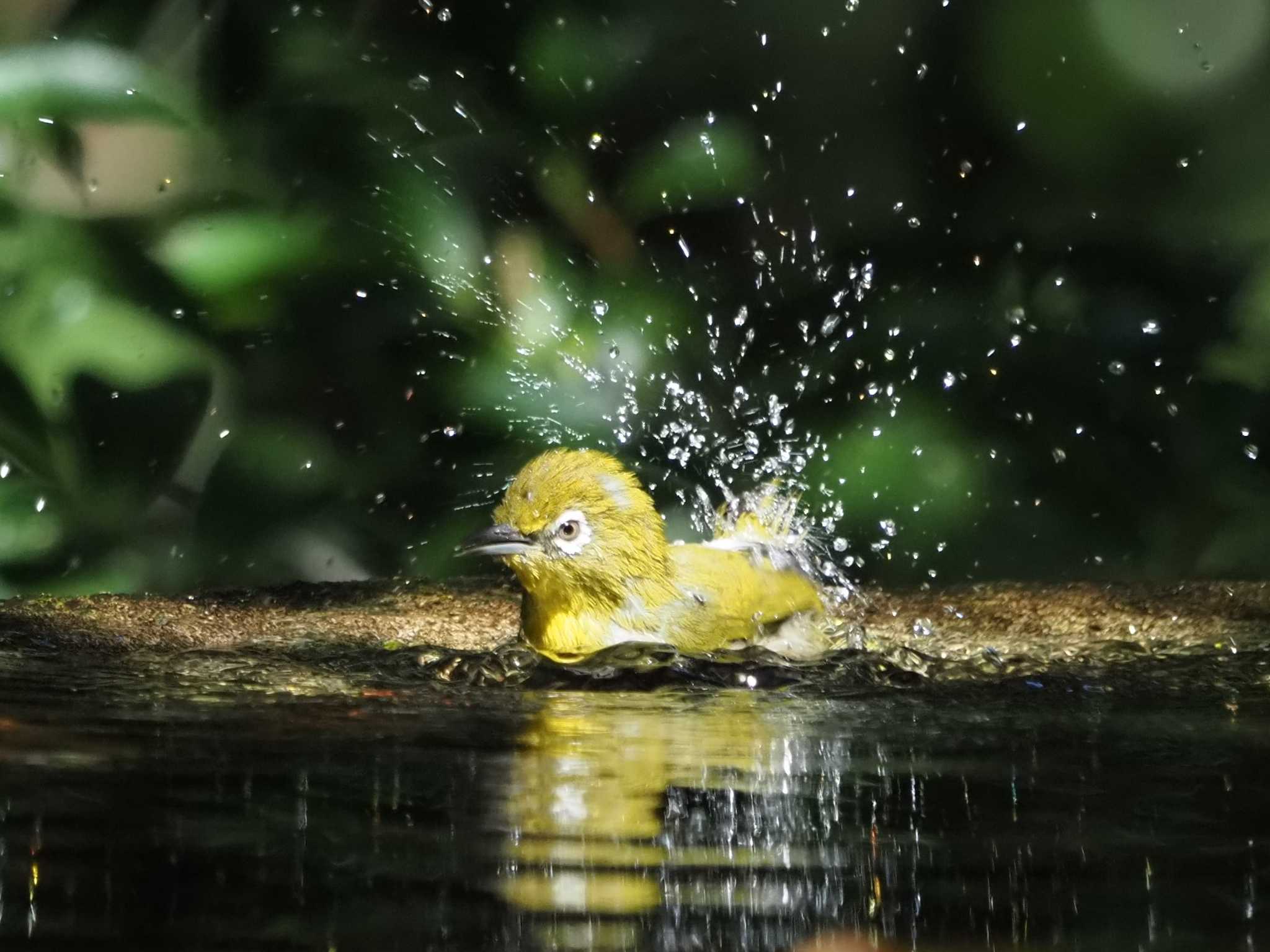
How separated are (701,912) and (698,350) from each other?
3.92 meters

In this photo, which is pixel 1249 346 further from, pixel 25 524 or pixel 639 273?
pixel 25 524

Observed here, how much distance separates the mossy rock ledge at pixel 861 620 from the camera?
12.1 ft

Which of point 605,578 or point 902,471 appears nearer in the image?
point 605,578

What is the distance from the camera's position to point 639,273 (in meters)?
5.38

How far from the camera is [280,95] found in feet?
17.5

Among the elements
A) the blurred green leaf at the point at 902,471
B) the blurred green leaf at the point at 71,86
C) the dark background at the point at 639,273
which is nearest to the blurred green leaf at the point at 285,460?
the dark background at the point at 639,273

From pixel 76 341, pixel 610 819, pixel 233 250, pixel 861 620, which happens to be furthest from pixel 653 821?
pixel 76 341

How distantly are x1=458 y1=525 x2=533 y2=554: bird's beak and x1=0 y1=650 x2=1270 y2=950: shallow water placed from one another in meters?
0.94

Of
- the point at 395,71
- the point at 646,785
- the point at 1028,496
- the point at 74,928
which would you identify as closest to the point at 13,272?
the point at 395,71

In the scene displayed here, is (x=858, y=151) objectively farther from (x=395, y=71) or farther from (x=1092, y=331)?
(x=395, y=71)

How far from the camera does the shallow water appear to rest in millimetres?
1557

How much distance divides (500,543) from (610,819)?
214 centimetres

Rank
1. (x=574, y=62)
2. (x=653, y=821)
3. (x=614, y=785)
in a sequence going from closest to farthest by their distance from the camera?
(x=653, y=821)
(x=614, y=785)
(x=574, y=62)

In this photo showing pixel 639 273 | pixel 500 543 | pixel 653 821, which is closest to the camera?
pixel 653 821
